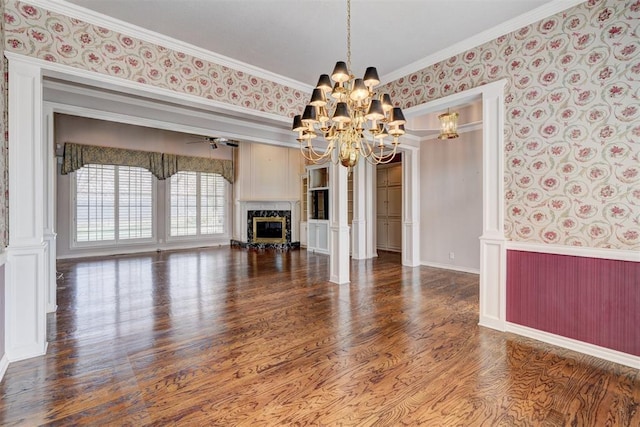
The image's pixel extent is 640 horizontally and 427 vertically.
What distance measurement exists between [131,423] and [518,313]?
11.1ft

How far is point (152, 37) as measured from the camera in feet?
10.5

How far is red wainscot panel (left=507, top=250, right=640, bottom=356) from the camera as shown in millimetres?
2527

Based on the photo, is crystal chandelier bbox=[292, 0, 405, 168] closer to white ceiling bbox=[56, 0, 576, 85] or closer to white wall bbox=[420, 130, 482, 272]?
white ceiling bbox=[56, 0, 576, 85]

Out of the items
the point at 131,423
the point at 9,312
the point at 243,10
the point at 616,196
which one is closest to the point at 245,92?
the point at 243,10

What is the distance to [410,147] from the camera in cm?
651

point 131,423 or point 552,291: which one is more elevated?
point 552,291

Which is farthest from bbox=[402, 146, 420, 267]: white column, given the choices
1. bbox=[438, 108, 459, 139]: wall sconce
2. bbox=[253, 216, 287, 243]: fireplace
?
bbox=[253, 216, 287, 243]: fireplace

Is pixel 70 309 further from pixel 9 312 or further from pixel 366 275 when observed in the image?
pixel 366 275

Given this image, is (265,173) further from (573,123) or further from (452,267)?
(573,123)

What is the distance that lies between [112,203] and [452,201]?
329 inches

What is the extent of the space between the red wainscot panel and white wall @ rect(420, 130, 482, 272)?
2.81m

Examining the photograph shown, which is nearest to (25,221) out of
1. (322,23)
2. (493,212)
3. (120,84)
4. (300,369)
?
(120,84)

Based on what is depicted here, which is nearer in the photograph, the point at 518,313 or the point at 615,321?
the point at 615,321

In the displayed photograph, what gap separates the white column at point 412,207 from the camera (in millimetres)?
6660
